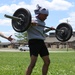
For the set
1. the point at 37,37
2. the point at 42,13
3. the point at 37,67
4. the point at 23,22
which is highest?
the point at 42,13

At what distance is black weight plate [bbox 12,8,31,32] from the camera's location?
668 centimetres

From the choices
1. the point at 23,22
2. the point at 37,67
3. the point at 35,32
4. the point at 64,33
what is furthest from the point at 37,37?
the point at 37,67

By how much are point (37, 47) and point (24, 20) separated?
0.70 metres

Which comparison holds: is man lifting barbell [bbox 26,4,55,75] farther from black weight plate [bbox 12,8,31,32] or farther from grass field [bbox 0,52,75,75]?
grass field [bbox 0,52,75,75]

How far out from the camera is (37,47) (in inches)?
266

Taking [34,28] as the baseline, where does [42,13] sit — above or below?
above

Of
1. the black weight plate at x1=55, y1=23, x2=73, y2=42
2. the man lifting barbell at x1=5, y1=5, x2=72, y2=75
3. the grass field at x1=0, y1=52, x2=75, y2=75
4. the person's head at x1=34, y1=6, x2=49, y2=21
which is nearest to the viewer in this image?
the man lifting barbell at x1=5, y1=5, x2=72, y2=75

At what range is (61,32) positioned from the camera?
7.67m

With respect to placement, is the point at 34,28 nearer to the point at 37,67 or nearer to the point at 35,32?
the point at 35,32

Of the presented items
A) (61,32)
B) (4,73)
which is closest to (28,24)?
(61,32)

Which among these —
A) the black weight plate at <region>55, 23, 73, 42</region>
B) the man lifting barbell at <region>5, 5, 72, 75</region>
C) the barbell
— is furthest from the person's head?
the black weight plate at <region>55, 23, 73, 42</region>

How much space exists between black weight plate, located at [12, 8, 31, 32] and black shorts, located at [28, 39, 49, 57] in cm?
36

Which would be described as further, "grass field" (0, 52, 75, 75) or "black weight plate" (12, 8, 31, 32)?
"grass field" (0, 52, 75, 75)

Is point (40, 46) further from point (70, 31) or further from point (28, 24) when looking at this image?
point (70, 31)
